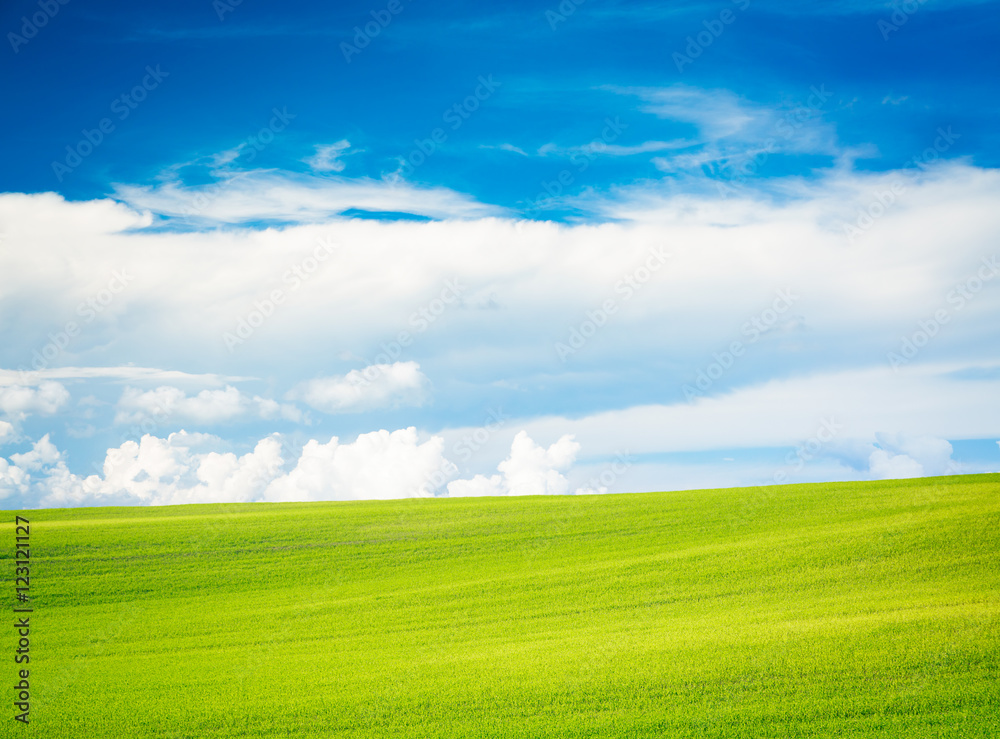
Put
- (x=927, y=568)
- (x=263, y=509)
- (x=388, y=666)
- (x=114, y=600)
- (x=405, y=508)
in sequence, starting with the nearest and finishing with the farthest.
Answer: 1. (x=388, y=666)
2. (x=927, y=568)
3. (x=114, y=600)
4. (x=405, y=508)
5. (x=263, y=509)

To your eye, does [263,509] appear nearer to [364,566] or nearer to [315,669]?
[364,566]

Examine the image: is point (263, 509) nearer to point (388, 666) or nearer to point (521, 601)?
point (521, 601)

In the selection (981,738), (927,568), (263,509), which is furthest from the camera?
(263,509)

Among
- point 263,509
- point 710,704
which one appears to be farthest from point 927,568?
point 263,509

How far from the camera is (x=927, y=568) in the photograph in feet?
71.3

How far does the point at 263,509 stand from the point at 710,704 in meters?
33.0

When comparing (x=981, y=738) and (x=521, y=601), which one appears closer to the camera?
(x=981, y=738)

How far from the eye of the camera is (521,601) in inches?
892

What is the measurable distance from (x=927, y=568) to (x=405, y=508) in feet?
82.8

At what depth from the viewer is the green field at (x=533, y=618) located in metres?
13.1

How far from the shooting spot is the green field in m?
13.1

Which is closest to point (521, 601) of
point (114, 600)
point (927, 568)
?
point (927, 568)

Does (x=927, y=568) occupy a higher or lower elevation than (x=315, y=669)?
higher

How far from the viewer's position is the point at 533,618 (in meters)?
21.0
